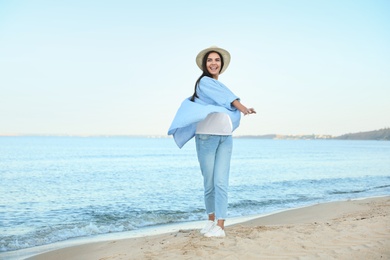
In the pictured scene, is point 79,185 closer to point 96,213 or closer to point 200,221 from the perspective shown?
point 96,213

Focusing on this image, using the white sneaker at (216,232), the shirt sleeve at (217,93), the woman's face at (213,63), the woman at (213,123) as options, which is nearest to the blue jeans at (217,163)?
the woman at (213,123)

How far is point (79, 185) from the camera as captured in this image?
57.9 ft

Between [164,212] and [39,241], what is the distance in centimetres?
393

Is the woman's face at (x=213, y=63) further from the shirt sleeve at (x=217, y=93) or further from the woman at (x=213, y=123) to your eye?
the shirt sleeve at (x=217, y=93)

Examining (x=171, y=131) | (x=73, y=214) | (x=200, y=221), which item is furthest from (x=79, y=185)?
(x=171, y=131)

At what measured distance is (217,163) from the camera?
467 centimetres

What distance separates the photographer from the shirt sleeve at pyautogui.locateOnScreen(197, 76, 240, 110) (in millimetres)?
4547

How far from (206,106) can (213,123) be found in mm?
215

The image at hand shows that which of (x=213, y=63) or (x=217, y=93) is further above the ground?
(x=213, y=63)

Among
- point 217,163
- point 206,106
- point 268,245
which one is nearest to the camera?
point 268,245

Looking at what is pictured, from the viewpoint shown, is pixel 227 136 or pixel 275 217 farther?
pixel 275 217

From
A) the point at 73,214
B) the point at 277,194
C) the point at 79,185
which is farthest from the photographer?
the point at 79,185

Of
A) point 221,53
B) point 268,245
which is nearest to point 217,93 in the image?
point 221,53

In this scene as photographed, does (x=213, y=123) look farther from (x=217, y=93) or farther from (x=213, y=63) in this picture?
(x=213, y=63)
